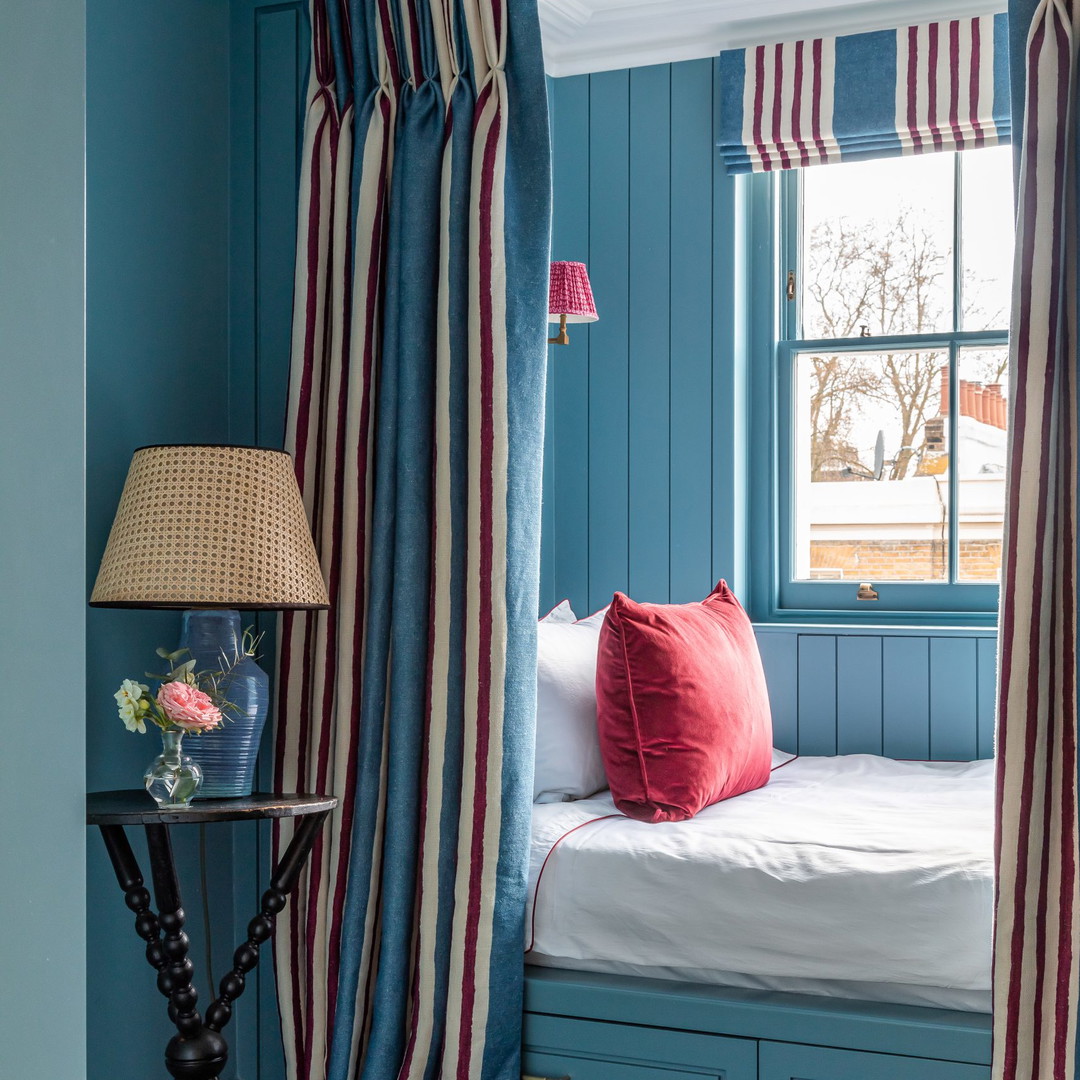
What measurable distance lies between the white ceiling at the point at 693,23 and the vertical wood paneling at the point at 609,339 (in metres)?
0.09

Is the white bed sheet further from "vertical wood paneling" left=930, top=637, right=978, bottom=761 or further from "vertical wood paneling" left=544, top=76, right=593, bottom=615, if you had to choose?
"vertical wood paneling" left=544, top=76, right=593, bottom=615

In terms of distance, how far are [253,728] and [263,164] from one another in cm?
123

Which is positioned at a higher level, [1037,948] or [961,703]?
[961,703]

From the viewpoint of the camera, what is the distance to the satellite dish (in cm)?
302

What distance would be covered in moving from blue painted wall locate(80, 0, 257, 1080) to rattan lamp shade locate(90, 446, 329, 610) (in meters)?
0.27

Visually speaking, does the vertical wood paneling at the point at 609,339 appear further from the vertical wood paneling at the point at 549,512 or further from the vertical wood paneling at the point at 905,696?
the vertical wood paneling at the point at 905,696

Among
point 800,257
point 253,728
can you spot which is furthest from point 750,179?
point 253,728

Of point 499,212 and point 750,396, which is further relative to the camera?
point 750,396

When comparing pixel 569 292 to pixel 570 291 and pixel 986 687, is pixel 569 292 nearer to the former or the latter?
pixel 570 291

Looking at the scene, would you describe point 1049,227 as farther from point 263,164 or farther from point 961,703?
point 263,164

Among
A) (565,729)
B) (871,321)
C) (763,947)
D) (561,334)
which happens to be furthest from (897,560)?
(763,947)

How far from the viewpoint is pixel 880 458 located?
302 centimetres

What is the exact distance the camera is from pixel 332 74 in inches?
89.6

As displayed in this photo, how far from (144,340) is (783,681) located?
5.46 feet
